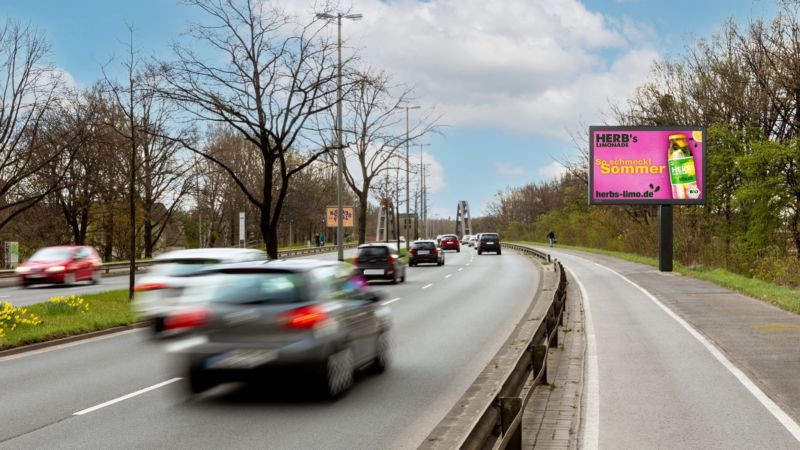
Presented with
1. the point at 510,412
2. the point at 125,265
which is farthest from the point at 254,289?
the point at 125,265

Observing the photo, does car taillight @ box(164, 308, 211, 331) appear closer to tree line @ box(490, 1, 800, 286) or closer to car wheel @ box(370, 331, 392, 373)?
car wheel @ box(370, 331, 392, 373)

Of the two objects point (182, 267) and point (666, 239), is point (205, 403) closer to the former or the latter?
point (182, 267)

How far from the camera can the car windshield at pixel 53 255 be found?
30.3 meters

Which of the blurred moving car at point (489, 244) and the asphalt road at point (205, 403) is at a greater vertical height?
the blurred moving car at point (489, 244)

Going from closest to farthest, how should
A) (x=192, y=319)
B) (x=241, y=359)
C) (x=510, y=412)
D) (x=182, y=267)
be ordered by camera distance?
(x=510, y=412), (x=241, y=359), (x=192, y=319), (x=182, y=267)

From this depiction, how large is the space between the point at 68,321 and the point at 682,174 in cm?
2588

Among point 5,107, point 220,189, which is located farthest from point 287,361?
point 220,189

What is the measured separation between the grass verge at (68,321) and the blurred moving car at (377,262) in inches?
431

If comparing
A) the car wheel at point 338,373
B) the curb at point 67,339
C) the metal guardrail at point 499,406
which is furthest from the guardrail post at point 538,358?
the curb at point 67,339

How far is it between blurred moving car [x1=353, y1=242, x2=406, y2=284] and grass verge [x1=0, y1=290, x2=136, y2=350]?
36.0ft

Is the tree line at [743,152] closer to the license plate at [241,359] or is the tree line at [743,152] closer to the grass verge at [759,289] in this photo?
the grass verge at [759,289]

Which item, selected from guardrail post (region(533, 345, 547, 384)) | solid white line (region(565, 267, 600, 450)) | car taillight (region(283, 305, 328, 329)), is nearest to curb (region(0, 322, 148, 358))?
car taillight (region(283, 305, 328, 329))

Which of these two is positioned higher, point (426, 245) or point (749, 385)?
point (426, 245)

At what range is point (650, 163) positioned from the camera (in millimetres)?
33844
